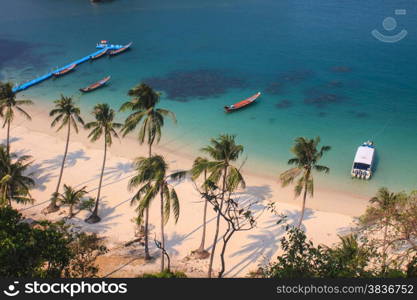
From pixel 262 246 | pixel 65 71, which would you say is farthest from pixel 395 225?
pixel 65 71

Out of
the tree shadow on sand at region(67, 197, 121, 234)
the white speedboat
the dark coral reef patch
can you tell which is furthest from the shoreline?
the dark coral reef patch

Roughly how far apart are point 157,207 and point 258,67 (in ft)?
147

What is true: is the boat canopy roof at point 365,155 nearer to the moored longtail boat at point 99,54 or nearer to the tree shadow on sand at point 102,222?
the tree shadow on sand at point 102,222

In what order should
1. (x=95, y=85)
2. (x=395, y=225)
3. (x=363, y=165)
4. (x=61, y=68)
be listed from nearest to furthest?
(x=395, y=225), (x=363, y=165), (x=95, y=85), (x=61, y=68)

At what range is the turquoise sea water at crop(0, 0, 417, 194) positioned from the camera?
55562 mm

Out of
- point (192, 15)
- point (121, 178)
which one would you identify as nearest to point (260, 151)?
point (121, 178)

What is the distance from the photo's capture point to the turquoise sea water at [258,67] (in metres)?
55.6

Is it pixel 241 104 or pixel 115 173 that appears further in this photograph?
pixel 241 104

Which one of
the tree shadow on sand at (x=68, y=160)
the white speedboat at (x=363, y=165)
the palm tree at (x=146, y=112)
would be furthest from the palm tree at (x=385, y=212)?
the tree shadow on sand at (x=68, y=160)

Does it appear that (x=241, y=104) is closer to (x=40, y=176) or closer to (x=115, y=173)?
(x=115, y=173)

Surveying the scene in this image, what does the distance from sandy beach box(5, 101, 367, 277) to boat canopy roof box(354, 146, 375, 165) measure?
4.60 m

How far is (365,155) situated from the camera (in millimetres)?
47062

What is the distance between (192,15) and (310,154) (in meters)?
86.0

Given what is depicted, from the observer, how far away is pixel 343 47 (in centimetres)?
8419
